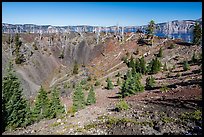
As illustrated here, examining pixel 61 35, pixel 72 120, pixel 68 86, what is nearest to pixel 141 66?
pixel 68 86

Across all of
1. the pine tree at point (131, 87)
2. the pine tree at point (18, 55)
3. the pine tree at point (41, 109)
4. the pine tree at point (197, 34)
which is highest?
the pine tree at point (197, 34)

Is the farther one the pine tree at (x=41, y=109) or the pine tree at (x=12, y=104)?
the pine tree at (x=41, y=109)

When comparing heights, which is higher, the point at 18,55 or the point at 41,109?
the point at 18,55

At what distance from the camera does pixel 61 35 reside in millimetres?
138250

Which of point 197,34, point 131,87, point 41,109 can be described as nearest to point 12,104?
point 41,109

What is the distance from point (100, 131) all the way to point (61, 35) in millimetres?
123956

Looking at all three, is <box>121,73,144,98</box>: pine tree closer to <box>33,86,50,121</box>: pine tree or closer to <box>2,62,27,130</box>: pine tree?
<box>33,86,50,121</box>: pine tree

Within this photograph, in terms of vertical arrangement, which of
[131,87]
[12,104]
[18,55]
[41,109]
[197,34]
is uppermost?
[197,34]

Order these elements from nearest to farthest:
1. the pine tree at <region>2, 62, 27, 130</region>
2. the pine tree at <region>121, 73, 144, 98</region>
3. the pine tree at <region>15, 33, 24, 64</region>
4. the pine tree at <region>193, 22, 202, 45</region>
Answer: the pine tree at <region>2, 62, 27, 130</region>
the pine tree at <region>121, 73, 144, 98</region>
the pine tree at <region>193, 22, 202, 45</region>
the pine tree at <region>15, 33, 24, 64</region>

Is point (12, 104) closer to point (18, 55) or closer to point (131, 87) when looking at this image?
point (131, 87)

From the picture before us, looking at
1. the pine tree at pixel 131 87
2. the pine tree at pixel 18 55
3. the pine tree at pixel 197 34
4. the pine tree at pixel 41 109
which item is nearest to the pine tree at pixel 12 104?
the pine tree at pixel 41 109

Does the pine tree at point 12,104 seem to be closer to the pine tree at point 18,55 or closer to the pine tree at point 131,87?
the pine tree at point 131,87

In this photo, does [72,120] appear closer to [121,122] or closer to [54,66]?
[121,122]

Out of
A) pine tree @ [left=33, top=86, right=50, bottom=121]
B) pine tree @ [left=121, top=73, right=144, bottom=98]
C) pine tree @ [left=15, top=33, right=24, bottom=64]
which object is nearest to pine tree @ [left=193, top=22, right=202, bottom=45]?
pine tree @ [left=121, top=73, right=144, bottom=98]
